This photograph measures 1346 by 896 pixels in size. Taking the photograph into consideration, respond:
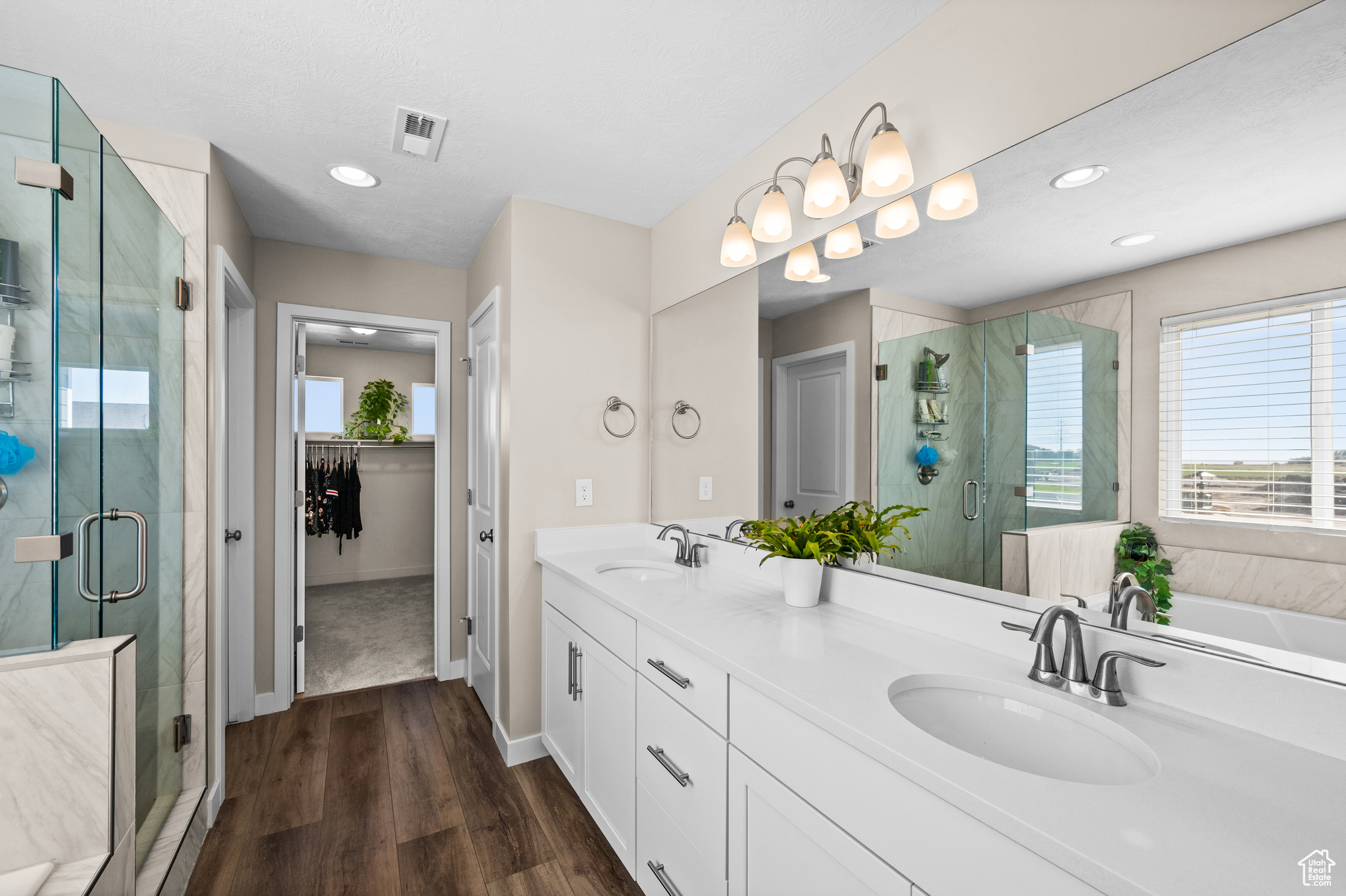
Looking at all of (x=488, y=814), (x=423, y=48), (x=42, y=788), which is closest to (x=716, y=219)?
(x=423, y=48)

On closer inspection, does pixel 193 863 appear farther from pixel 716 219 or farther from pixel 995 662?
pixel 716 219

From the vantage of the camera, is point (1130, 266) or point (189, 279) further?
point (189, 279)

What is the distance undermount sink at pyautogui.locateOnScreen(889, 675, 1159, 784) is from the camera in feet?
2.98

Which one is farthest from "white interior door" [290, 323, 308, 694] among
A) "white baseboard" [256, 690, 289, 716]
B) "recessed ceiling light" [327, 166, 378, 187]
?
"recessed ceiling light" [327, 166, 378, 187]

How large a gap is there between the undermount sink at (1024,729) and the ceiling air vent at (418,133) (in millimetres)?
2043

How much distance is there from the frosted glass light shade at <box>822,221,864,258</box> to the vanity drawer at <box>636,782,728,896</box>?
5.19ft

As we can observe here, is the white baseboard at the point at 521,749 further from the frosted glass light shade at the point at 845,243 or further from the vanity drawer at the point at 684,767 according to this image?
the frosted glass light shade at the point at 845,243

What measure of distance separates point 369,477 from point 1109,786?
590cm

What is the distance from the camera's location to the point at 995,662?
1198 mm

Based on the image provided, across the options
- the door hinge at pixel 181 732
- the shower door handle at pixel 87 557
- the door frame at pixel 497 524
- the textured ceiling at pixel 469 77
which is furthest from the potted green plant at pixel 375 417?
the shower door handle at pixel 87 557

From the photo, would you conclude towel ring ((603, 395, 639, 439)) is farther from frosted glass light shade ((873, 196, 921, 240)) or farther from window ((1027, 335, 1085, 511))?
window ((1027, 335, 1085, 511))

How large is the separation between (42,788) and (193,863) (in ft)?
2.30

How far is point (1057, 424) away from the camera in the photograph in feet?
Result: 4.09

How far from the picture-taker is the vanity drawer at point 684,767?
1.27 meters
